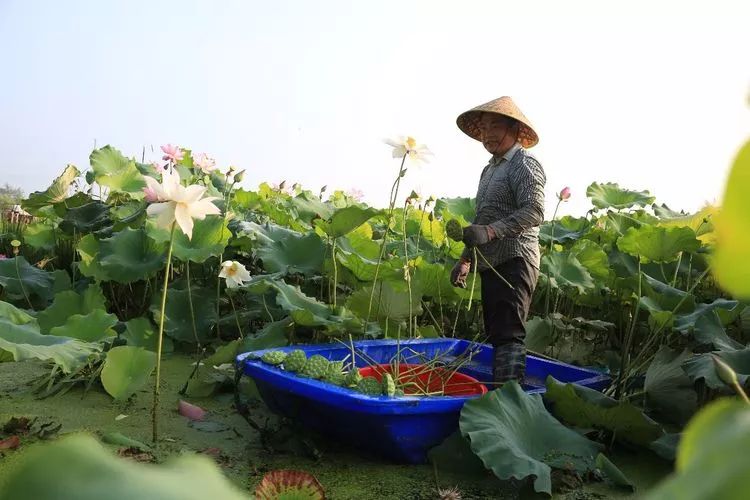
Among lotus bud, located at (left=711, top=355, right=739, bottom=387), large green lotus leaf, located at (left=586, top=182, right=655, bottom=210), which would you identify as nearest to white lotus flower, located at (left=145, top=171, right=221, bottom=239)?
lotus bud, located at (left=711, top=355, right=739, bottom=387)

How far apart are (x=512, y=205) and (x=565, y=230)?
192cm

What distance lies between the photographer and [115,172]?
369cm

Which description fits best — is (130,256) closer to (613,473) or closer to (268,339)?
(268,339)

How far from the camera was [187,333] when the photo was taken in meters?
2.90

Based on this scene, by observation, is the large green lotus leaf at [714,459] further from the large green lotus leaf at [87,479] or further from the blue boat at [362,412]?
the blue boat at [362,412]

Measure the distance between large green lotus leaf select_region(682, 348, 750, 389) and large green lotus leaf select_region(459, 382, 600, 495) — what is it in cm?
31

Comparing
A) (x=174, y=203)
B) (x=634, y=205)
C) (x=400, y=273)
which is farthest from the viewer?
(x=634, y=205)

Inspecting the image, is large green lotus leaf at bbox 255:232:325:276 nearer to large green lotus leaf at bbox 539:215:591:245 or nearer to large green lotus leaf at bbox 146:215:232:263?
large green lotus leaf at bbox 146:215:232:263

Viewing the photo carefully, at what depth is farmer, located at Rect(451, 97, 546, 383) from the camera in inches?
91.8

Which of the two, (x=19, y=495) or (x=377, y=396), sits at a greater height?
(x=19, y=495)

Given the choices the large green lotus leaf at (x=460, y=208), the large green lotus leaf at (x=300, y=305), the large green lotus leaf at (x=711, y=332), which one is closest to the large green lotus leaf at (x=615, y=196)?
the large green lotus leaf at (x=460, y=208)

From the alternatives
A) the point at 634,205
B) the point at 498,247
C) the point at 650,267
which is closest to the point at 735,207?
the point at 498,247

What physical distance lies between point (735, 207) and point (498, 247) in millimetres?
2273

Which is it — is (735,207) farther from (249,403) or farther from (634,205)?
(634,205)
